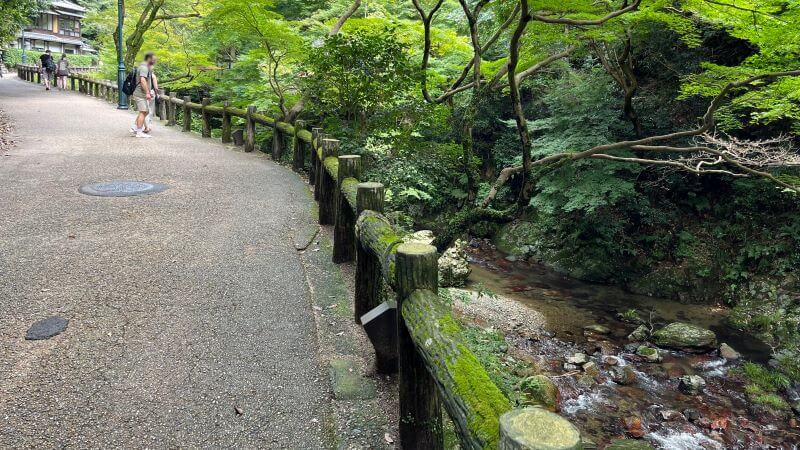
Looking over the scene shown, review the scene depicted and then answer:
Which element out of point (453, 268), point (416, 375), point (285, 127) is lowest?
point (453, 268)

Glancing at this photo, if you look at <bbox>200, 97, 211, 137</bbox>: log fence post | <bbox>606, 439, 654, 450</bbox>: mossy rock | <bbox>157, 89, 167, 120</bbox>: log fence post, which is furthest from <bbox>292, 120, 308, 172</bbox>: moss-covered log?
<bbox>157, 89, 167, 120</bbox>: log fence post

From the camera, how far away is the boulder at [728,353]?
8203 mm

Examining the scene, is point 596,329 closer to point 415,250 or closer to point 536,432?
point 415,250

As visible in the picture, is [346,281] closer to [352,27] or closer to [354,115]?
[354,115]

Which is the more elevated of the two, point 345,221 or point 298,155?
point 298,155

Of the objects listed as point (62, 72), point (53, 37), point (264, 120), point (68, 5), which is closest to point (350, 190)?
point (264, 120)

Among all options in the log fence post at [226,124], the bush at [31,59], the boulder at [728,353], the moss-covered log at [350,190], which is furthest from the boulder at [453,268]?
the bush at [31,59]

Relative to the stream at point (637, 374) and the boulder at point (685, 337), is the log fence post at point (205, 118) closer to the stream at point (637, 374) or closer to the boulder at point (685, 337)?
the stream at point (637, 374)

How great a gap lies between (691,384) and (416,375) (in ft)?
20.3

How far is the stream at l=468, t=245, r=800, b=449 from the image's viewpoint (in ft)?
20.2

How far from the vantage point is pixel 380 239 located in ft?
10.9

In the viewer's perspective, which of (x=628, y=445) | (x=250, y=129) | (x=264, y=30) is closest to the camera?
(x=628, y=445)

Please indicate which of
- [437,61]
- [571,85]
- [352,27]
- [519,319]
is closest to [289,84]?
[352,27]

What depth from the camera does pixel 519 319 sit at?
884cm
